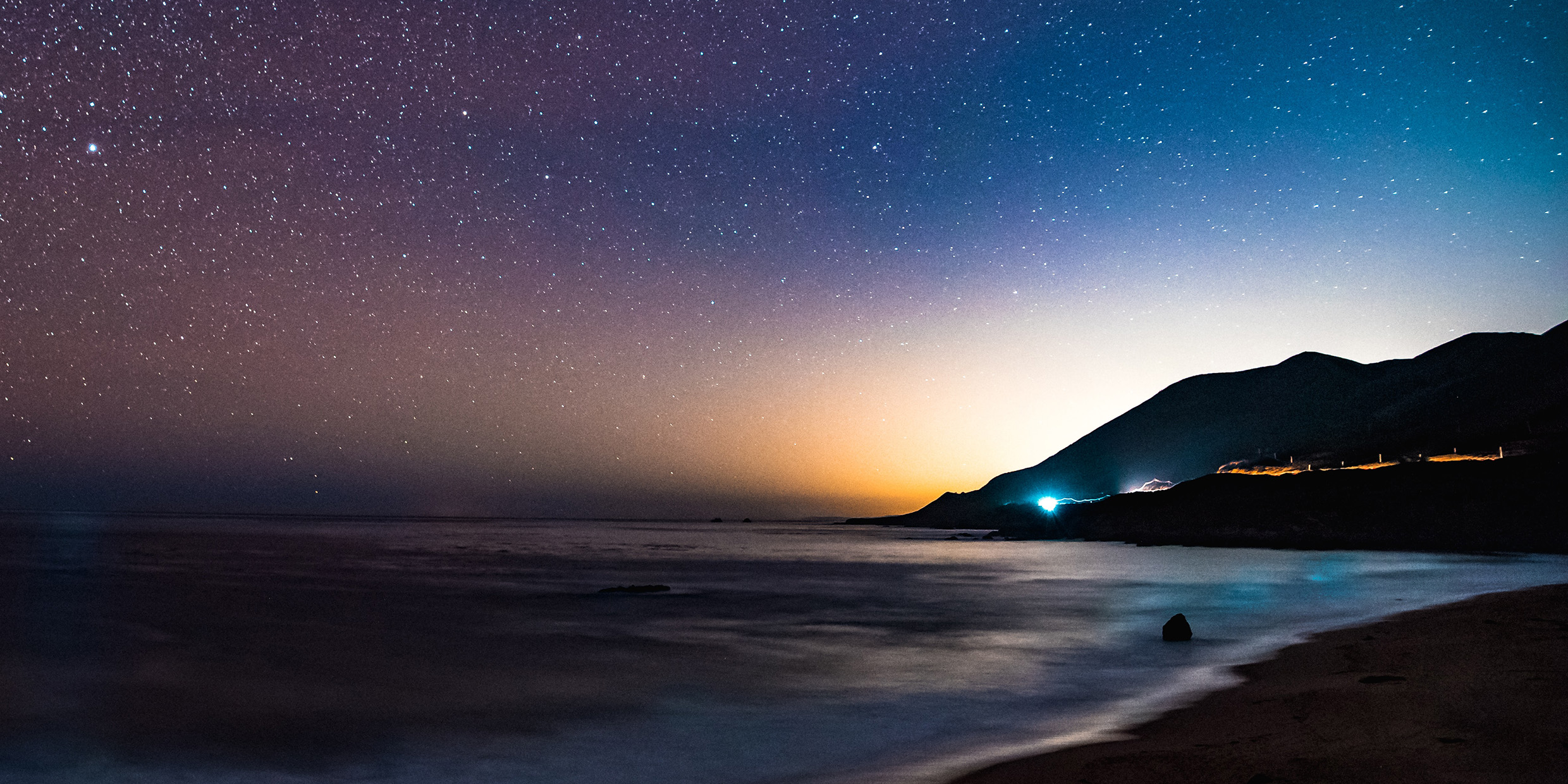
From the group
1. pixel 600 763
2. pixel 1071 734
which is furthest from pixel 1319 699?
pixel 600 763

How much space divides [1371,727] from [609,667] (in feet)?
43.1

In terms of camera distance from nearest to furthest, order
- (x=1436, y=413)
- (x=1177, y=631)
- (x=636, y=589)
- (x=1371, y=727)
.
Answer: (x=1371, y=727) < (x=1177, y=631) < (x=636, y=589) < (x=1436, y=413)

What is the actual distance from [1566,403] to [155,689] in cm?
12476

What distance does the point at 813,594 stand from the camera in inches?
1438

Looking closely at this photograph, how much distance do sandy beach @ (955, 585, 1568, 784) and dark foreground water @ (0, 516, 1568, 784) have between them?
3.60 ft

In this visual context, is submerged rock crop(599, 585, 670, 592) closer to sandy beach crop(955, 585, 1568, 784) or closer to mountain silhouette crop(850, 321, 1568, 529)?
sandy beach crop(955, 585, 1568, 784)

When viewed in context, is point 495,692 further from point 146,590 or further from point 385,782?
point 146,590

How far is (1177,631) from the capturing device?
64.6 ft

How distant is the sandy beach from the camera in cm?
693

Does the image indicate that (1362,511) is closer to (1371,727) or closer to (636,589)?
(636,589)

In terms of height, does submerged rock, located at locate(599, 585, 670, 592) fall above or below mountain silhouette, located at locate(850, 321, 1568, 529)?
below

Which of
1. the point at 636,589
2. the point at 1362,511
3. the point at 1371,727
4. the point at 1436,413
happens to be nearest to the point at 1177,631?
the point at 1371,727

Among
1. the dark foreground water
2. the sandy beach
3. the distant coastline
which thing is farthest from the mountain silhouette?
the sandy beach

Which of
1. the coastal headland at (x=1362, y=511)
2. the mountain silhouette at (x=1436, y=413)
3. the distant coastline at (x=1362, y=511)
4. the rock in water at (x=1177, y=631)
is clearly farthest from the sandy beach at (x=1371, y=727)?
the mountain silhouette at (x=1436, y=413)
